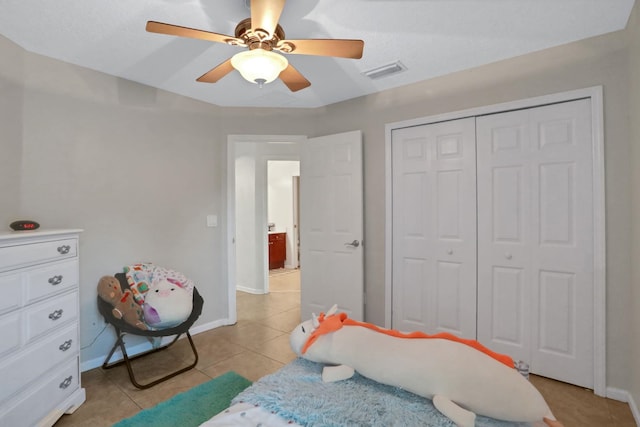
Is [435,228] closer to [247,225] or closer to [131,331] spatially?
[131,331]

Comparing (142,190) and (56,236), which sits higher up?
(142,190)

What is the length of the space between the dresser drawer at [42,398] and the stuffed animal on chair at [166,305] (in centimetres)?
51

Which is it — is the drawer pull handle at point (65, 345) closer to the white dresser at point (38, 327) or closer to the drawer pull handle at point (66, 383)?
the white dresser at point (38, 327)

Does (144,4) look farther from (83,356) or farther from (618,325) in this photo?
(618,325)

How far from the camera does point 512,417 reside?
1.05 m

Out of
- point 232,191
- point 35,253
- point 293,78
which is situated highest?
point 293,78

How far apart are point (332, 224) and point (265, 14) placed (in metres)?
2.18

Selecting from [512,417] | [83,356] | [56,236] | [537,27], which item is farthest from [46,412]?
[537,27]

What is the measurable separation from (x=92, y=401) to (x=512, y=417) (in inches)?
99.1

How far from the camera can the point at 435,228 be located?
9.16 ft

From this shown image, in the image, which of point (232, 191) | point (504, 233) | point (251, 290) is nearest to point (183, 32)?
point (232, 191)

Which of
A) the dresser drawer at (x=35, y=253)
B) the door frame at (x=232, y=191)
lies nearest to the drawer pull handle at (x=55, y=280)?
the dresser drawer at (x=35, y=253)

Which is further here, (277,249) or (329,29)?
(277,249)

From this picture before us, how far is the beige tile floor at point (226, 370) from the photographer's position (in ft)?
6.39
